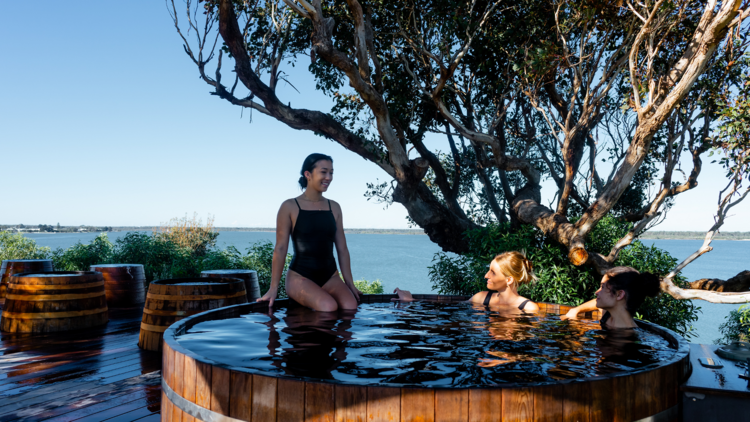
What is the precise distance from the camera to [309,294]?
4.38 meters

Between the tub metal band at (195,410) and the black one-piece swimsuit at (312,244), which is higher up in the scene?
the black one-piece swimsuit at (312,244)

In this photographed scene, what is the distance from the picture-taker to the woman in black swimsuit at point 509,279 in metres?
4.68

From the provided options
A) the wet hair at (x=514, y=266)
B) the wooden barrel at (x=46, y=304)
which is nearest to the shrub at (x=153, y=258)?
the wooden barrel at (x=46, y=304)

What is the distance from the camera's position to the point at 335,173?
458 centimetres

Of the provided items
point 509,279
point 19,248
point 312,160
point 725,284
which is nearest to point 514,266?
point 509,279

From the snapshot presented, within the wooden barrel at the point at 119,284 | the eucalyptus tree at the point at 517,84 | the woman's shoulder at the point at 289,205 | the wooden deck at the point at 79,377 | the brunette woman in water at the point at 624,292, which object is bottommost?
the wooden deck at the point at 79,377

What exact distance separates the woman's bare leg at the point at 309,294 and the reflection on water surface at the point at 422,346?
0.12 m

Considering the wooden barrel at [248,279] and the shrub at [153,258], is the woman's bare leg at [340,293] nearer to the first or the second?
the wooden barrel at [248,279]

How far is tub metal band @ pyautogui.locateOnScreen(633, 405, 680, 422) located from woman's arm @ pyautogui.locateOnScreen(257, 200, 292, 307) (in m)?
2.88

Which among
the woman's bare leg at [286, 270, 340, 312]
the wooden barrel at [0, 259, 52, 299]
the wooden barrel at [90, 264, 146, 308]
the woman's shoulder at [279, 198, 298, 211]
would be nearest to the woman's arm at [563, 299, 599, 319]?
the woman's bare leg at [286, 270, 340, 312]

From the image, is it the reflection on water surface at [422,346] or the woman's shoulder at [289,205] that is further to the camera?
the woman's shoulder at [289,205]

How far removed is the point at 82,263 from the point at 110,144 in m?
54.6

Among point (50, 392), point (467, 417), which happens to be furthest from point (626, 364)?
point (50, 392)

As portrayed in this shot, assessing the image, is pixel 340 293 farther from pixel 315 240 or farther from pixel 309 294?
pixel 315 240
